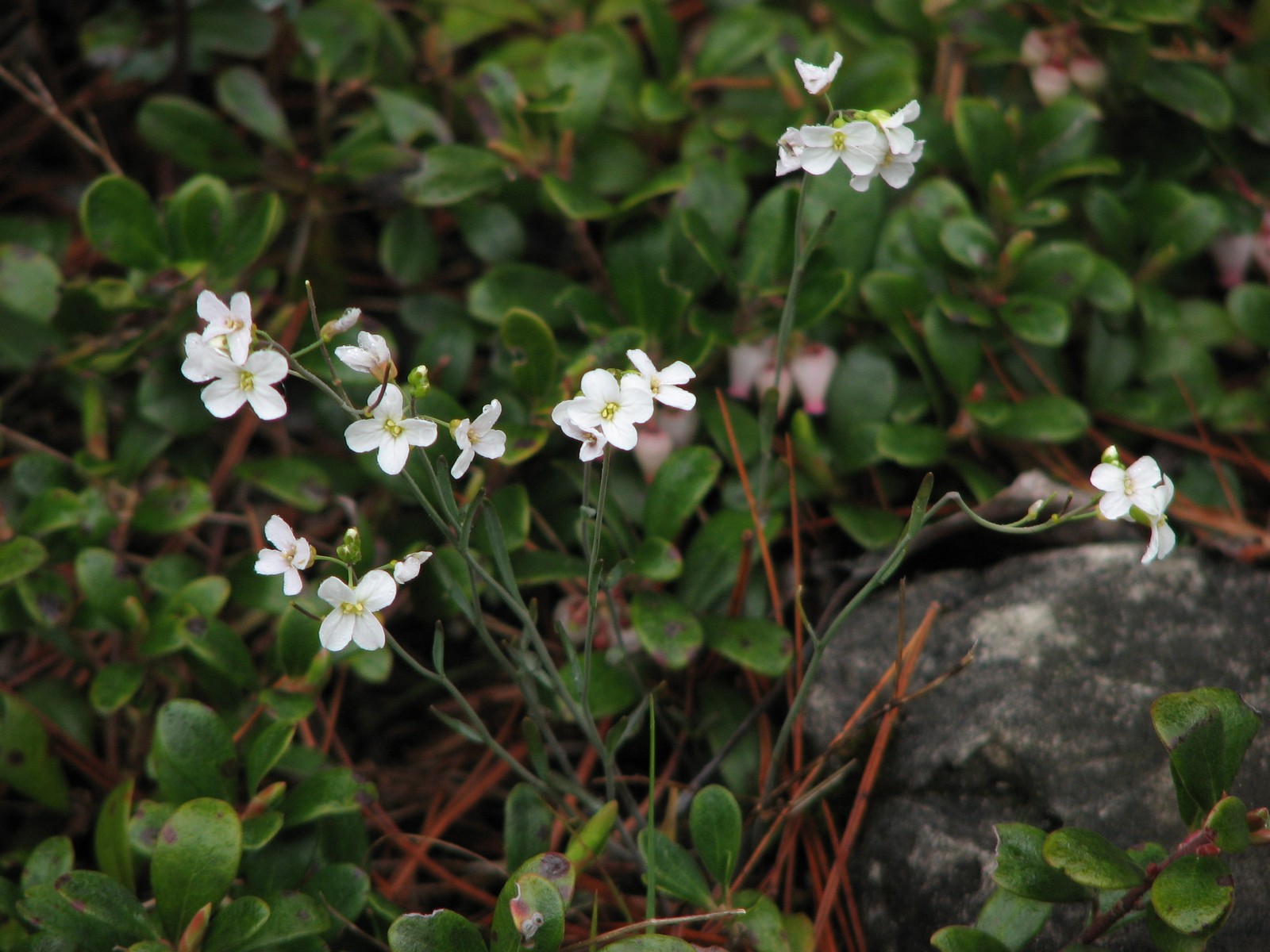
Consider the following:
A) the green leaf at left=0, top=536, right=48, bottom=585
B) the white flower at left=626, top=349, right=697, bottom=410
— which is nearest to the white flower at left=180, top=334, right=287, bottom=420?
the white flower at left=626, top=349, right=697, bottom=410

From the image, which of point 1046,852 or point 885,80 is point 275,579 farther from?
point 885,80

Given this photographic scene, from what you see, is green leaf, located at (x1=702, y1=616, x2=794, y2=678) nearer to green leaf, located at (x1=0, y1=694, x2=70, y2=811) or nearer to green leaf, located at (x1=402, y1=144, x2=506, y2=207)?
green leaf, located at (x1=402, y1=144, x2=506, y2=207)

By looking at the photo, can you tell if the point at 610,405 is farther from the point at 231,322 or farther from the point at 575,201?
the point at 575,201

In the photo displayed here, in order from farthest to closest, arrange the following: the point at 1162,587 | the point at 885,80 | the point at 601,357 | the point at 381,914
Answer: the point at 885,80 → the point at 601,357 → the point at 1162,587 → the point at 381,914

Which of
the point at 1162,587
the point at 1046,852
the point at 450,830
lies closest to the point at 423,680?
the point at 450,830

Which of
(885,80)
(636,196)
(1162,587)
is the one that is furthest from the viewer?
(885,80)

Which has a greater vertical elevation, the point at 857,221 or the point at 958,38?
the point at 958,38
